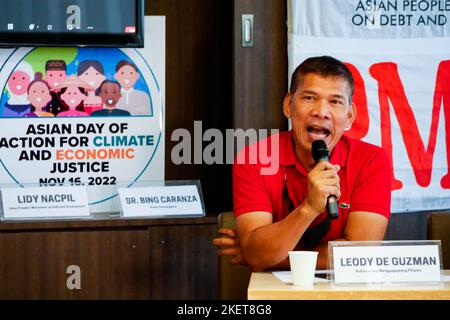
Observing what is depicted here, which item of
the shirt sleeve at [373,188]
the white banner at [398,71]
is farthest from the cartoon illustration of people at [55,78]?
the shirt sleeve at [373,188]

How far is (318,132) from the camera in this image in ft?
9.88

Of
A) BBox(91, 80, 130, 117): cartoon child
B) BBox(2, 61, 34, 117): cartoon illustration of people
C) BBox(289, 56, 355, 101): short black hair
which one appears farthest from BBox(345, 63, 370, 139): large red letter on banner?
BBox(2, 61, 34, 117): cartoon illustration of people

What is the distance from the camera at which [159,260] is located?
3.99 m

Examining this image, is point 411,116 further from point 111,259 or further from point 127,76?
point 111,259

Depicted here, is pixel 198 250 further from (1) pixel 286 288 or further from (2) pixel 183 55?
(1) pixel 286 288

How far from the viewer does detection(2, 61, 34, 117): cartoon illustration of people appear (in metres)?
4.24

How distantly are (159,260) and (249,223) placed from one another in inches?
45.7

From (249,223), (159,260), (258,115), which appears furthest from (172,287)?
(249,223)

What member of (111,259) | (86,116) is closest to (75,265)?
(111,259)

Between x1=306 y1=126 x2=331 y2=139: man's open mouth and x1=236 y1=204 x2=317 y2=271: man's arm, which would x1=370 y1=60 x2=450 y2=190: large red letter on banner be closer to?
x1=306 y1=126 x2=331 y2=139: man's open mouth

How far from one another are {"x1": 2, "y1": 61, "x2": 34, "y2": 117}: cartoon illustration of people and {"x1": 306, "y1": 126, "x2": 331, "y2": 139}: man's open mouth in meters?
1.80

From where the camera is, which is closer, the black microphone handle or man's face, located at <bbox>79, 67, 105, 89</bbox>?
the black microphone handle

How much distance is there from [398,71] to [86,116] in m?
1.58

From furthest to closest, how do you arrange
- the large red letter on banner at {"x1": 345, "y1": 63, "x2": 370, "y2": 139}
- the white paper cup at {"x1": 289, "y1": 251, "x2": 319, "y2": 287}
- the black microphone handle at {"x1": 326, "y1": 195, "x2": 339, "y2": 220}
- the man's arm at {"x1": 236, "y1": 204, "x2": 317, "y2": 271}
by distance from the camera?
the large red letter on banner at {"x1": 345, "y1": 63, "x2": 370, "y2": 139} → the man's arm at {"x1": 236, "y1": 204, "x2": 317, "y2": 271} → the black microphone handle at {"x1": 326, "y1": 195, "x2": 339, "y2": 220} → the white paper cup at {"x1": 289, "y1": 251, "x2": 319, "y2": 287}
